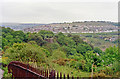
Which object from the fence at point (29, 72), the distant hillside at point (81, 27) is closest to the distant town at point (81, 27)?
the distant hillside at point (81, 27)

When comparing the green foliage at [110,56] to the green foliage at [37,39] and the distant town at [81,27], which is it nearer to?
the green foliage at [37,39]

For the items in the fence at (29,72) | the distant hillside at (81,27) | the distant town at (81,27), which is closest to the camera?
the fence at (29,72)

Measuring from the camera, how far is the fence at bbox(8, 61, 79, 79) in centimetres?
235

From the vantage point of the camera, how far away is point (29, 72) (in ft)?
9.31

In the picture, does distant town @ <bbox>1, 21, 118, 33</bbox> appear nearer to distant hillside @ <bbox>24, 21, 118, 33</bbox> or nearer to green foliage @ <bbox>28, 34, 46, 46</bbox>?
distant hillside @ <bbox>24, 21, 118, 33</bbox>

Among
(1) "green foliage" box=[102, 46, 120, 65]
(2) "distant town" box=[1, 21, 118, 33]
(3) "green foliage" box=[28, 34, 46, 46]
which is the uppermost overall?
(2) "distant town" box=[1, 21, 118, 33]

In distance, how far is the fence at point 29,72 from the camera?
92.3 inches

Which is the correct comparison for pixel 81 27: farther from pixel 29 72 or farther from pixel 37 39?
pixel 29 72

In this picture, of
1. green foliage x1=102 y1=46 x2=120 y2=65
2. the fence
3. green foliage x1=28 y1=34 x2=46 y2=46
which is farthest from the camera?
green foliage x1=28 y1=34 x2=46 y2=46

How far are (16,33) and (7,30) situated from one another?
1586 millimetres

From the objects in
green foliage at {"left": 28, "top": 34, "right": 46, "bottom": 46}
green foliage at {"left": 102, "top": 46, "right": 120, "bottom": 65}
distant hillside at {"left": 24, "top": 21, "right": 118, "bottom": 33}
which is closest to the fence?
green foliage at {"left": 102, "top": 46, "right": 120, "bottom": 65}

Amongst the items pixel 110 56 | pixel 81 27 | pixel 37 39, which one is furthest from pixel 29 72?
pixel 81 27

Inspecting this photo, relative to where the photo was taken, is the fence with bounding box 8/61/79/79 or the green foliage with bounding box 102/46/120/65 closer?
the fence with bounding box 8/61/79/79

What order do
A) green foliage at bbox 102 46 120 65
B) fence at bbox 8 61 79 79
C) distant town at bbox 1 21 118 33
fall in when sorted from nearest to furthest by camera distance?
fence at bbox 8 61 79 79, green foliage at bbox 102 46 120 65, distant town at bbox 1 21 118 33
